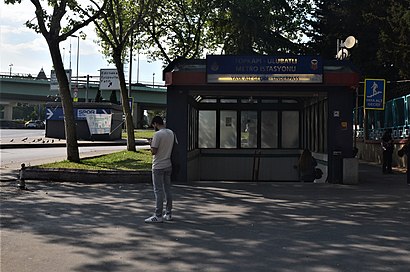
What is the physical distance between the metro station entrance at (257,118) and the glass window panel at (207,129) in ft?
0.13

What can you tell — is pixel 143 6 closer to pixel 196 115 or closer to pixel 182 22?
pixel 182 22

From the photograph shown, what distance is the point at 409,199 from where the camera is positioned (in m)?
11.5

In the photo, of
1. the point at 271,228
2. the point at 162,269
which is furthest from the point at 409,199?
the point at 162,269

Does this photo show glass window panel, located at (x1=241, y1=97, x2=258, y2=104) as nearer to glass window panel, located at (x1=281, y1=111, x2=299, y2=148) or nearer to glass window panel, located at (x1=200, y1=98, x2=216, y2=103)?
glass window panel, located at (x1=200, y1=98, x2=216, y2=103)

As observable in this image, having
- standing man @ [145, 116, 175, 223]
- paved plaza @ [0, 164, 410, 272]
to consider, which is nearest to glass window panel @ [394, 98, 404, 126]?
paved plaza @ [0, 164, 410, 272]

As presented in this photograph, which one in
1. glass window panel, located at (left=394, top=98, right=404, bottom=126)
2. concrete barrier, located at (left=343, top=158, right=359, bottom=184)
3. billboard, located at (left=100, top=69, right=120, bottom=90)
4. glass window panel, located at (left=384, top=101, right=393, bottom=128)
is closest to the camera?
concrete barrier, located at (left=343, top=158, right=359, bottom=184)

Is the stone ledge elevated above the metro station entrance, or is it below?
below

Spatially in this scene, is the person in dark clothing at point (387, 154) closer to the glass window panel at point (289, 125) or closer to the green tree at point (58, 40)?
the glass window panel at point (289, 125)

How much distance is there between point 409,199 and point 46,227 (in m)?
7.93

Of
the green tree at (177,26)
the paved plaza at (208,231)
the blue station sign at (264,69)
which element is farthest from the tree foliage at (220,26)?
the paved plaza at (208,231)

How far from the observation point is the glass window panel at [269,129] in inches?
770

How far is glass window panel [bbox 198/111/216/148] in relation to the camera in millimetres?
19625

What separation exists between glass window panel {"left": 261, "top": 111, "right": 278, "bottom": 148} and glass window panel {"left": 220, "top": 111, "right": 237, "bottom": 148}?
1082mm

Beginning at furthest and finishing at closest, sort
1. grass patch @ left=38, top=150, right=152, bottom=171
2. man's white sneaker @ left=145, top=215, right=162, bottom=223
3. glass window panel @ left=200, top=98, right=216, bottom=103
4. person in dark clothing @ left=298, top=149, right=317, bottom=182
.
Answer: glass window panel @ left=200, top=98, right=216, bottom=103 < grass patch @ left=38, top=150, right=152, bottom=171 < person in dark clothing @ left=298, top=149, right=317, bottom=182 < man's white sneaker @ left=145, top=215, right=162, bottom=223
